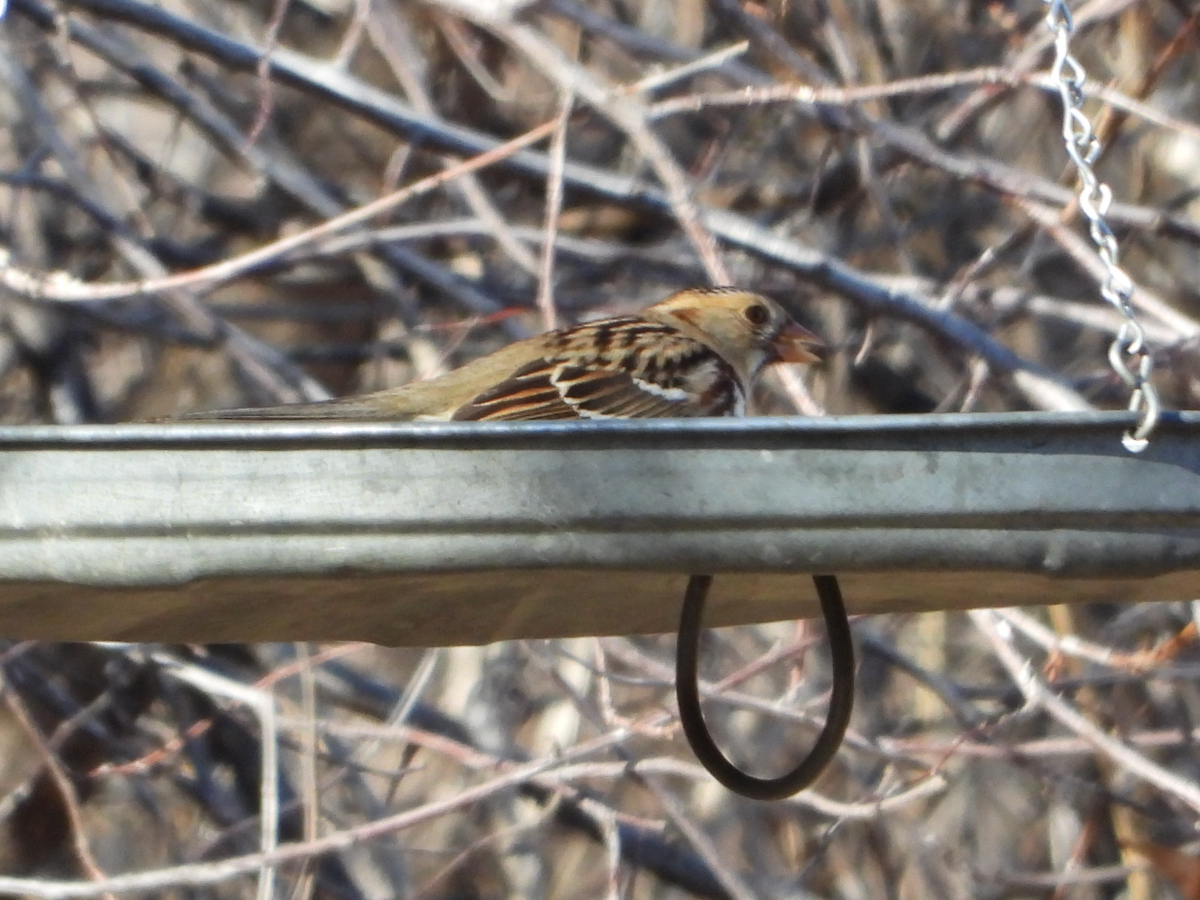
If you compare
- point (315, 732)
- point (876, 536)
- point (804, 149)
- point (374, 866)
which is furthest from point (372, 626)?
point (804, 149)

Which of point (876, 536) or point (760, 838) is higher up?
point (760, 838)

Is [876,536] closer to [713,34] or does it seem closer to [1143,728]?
[1143,728]

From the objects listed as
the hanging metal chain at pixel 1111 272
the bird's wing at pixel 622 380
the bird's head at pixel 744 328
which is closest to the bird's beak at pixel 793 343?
the bird's head at pixel 744 328

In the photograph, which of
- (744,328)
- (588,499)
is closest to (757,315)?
(744,328)

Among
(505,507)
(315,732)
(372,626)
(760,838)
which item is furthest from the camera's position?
(760,838)

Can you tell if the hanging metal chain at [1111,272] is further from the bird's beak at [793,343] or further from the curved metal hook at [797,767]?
the bird's beak at [793,343]

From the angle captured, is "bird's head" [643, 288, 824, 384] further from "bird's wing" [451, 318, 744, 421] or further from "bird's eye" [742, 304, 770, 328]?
"bird's wing" [451, 318, 744, 421]
